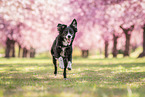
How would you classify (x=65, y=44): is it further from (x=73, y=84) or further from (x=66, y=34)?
(x=73, y=84)

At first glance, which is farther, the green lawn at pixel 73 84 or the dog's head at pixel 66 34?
the dog's head at pixel 66 34

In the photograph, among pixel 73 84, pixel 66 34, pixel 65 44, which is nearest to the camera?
pixel 73 84

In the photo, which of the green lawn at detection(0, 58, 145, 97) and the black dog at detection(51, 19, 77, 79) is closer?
the green lawn at detection(0, 58, 145, 97)

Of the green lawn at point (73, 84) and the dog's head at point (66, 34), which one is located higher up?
the dog's head at point (66, 34)

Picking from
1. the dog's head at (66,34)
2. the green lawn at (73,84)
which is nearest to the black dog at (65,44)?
the dog's head at (66,34)

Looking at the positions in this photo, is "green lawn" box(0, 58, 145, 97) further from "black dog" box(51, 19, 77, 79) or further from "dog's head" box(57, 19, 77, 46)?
"dog's head" box(57, 19, 77, 46)

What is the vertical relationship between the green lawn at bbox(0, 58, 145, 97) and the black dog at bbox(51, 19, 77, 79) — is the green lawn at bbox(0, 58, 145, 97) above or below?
below

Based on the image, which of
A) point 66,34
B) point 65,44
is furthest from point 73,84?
point 66,34

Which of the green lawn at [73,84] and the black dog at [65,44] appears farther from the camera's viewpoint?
the black dog at [65,44]

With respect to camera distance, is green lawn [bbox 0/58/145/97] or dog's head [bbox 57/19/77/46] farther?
dog's head [bbox 57/19/77/46]

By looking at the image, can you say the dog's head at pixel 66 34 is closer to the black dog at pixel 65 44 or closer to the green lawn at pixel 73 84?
the black dog at pixel 65 44

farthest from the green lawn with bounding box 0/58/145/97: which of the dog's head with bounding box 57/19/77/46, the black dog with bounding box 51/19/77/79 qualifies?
the dog's head with bounding box 57/19/77/46

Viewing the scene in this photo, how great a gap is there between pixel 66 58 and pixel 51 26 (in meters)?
25.6

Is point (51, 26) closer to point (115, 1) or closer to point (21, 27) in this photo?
point (21, 27)
